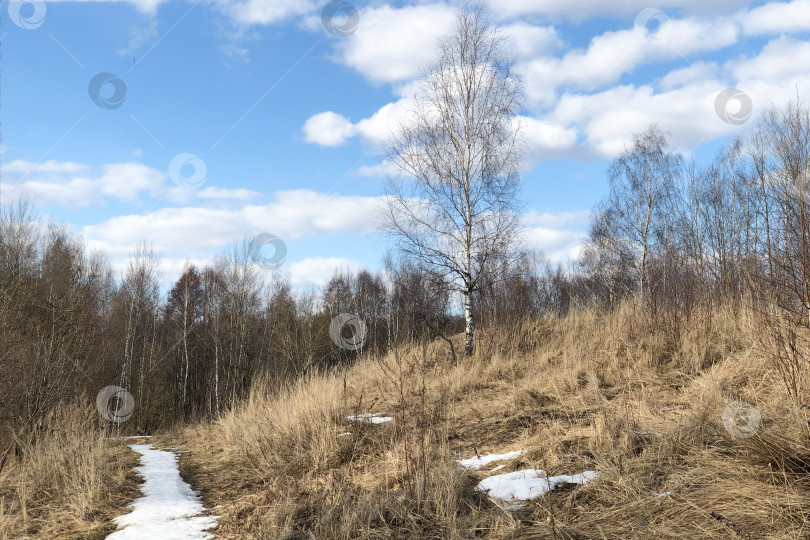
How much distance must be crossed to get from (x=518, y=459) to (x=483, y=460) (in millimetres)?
410

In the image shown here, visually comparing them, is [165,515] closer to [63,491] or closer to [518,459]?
[63,491]

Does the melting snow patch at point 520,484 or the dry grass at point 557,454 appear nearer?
the dry grass at point 557,454

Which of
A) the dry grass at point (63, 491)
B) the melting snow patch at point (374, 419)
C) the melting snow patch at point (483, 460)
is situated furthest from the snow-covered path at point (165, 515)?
the melting snow patch at point (483, 460)

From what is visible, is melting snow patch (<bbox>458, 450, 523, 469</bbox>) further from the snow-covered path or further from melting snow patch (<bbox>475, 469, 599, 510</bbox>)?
the snow-covered path

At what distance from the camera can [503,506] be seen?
11.6ft

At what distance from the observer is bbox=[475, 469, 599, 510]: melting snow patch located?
3.63 meters

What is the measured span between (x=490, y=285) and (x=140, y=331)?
29888 millimetres

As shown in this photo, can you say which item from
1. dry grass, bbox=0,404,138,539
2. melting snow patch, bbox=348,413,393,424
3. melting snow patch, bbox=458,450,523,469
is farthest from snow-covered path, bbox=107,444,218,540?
melting snow patch, bbox=458,450,523,469

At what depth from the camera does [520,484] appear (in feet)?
12.7

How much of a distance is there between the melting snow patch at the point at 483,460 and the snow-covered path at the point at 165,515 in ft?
7.70

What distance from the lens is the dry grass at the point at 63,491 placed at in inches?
181

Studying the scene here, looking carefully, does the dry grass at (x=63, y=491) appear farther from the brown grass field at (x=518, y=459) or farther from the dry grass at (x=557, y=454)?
the dry grass at (x=557, y=454)

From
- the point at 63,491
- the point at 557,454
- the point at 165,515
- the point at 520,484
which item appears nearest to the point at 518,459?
the point at 557,454

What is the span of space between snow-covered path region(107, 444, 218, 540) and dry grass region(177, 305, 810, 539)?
0.77 ft
